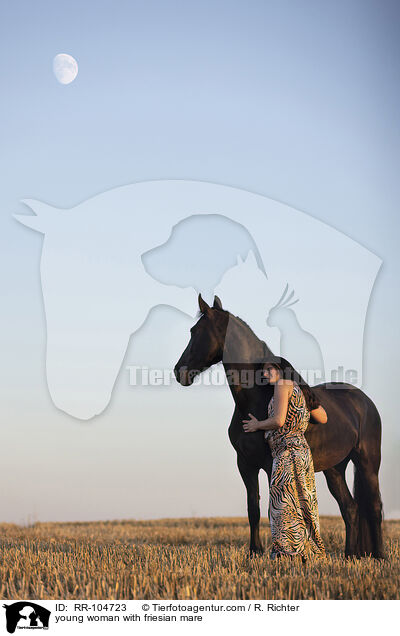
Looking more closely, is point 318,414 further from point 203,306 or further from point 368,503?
point 368,503

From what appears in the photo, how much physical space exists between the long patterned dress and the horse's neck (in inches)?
26.4

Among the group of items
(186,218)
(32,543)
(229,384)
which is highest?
(186,218)

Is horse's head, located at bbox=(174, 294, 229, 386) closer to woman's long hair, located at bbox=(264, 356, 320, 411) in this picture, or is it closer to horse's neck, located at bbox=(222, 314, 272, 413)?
horse's neck, located at bbox=(222, 314, 272, 413)

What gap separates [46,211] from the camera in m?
8.49

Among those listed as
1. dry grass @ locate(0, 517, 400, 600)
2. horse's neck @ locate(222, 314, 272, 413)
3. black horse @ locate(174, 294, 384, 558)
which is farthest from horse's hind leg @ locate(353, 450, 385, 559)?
horse's neck @ locate(222, 314, 272, 413)

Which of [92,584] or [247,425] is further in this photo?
[247,425]

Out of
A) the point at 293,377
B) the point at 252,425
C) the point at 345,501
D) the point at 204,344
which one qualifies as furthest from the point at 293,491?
the point at 345,501

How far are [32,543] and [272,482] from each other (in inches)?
148

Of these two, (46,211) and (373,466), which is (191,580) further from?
(46,211)

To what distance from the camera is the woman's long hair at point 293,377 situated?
6.11m

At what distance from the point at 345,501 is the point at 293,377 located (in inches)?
91.4
